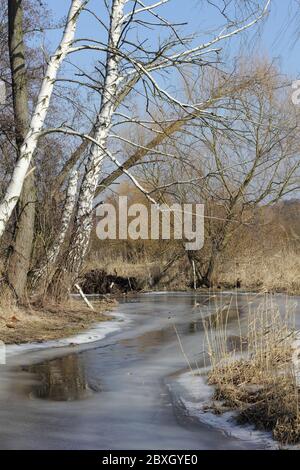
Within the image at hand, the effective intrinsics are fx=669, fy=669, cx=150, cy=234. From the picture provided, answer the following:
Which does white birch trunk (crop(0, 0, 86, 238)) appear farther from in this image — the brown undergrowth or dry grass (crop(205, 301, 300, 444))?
dry grass (crop(205, 301, 300, 444))

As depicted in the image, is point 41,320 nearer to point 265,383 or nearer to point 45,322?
point 45,322

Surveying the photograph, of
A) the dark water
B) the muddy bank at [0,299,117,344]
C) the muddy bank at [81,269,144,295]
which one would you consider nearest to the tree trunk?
the muddy bank at [0,299,117,344]

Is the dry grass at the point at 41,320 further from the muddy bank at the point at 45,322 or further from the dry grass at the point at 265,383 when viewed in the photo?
the dry grass at the point at 265,383

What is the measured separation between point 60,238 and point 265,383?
7.74m

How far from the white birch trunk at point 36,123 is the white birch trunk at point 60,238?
103 inches

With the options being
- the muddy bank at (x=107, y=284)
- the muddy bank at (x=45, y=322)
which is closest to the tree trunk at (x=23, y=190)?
the muddy bank at (x=45, y=322)

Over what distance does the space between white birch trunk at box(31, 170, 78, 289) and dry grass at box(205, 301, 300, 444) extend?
553cm

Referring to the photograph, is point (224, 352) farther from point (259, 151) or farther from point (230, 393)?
point (259, 151)

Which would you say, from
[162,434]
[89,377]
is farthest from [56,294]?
[162,434]

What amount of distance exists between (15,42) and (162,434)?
9060 millimetres

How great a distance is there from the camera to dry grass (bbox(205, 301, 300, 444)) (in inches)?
194
